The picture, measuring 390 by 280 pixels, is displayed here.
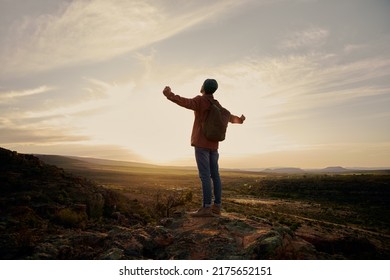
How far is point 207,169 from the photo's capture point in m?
6.02

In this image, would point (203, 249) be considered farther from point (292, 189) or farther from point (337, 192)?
→ point (292, 189)

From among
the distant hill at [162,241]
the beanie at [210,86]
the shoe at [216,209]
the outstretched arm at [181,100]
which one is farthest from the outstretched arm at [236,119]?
the distant hill at [162,241]

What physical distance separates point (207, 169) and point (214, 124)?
90cm

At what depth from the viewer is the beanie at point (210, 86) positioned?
615 centimetres

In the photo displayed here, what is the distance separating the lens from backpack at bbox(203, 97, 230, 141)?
5.91 meters

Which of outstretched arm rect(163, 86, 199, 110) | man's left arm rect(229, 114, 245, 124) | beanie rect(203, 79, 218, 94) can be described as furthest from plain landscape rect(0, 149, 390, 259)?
beanie rect(203, 79, 218, 94)

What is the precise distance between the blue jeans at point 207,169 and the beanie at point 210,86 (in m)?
1.20

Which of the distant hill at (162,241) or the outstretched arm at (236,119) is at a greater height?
the outstretched arm at (236,119)

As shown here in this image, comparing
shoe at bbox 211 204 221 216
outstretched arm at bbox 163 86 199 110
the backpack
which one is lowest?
shoe at bbox 211 204 221 216

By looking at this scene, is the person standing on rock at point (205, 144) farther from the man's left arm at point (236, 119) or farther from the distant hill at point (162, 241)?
the distant hill at point (162, 241)

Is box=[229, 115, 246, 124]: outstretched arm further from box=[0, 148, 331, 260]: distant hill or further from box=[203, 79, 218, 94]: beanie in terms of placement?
box=[0, 148, 331, 260]: distant hill

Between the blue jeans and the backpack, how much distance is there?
1.10ft
